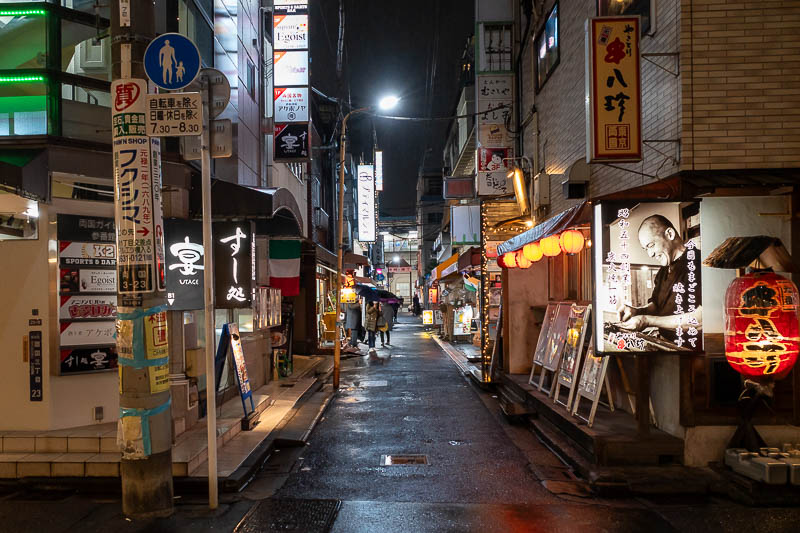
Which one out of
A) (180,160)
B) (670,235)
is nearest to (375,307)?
(180,160)

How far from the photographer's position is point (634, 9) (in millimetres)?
9016

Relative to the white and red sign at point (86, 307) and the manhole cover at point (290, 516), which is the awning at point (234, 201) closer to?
the white and red sign at point (86, 307)

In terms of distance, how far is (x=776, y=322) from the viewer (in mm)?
7016

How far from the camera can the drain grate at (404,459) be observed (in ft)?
28.3

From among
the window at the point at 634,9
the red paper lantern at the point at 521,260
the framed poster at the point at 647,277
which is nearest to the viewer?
the framed poster at the point at 647,277

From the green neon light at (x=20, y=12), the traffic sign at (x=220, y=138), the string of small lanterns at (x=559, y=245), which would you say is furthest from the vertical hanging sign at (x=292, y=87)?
the traffic sign at (x=220, y=138)

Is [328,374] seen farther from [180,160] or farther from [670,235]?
[670,235]

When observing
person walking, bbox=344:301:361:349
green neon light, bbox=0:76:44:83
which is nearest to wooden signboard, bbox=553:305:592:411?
green neon light, bbox=0:76:44:83

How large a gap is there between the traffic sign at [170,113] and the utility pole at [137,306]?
0.46ft

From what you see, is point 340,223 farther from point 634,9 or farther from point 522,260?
point 634,9

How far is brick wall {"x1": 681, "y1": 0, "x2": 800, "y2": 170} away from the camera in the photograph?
7.53 m

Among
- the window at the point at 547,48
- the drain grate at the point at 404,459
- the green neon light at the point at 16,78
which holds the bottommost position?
the drain grate at the point at 404,459

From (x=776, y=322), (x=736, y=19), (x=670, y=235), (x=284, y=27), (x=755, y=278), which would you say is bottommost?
(x=776, y=322)

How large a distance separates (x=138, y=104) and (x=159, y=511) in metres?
4.60
